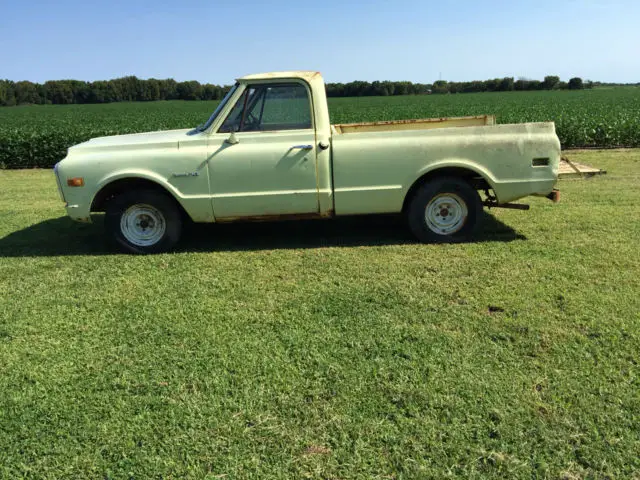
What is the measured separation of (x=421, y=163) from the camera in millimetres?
5074

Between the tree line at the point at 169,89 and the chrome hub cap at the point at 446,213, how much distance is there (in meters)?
66.8

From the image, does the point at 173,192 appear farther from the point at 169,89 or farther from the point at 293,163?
the point at 169,89

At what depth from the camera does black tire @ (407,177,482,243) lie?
5.21m

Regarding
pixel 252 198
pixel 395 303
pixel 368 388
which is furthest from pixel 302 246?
pixel 368 388

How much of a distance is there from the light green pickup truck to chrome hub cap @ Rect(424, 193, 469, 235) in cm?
8

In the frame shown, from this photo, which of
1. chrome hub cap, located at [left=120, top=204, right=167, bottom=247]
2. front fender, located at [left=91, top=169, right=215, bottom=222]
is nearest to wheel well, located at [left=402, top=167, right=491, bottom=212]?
front fender, located at [left=91, top=169, right=215, bottom=222]

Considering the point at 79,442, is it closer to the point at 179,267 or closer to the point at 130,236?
the point at 179,267

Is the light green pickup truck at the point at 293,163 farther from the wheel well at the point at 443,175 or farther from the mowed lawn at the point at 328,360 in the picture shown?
the mowed lawn at the point at 328,360

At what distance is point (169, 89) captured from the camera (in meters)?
77.2

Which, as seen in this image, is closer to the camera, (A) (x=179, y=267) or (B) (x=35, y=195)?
(A) (x=179, y=267)

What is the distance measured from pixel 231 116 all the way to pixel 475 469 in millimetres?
4082

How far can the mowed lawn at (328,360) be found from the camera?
2418mm

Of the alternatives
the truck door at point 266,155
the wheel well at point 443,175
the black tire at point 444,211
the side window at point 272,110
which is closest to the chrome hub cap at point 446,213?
the black tire at point 444,211

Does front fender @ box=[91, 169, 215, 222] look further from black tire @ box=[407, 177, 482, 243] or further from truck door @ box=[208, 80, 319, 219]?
black tire @ box=[407, 177, 482, 243]
